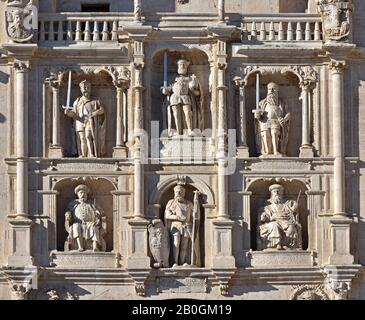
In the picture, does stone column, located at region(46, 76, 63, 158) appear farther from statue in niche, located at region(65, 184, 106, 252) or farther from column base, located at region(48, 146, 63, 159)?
statue in niche, located at region(65, 184, 106, 252)

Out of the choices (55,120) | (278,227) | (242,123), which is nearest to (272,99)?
(242,123)

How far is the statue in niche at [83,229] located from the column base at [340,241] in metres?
3.23

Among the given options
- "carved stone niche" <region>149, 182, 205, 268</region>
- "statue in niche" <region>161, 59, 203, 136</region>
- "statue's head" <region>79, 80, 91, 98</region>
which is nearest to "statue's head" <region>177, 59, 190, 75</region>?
"statue in niche" <region>161, 59, 203, 136</region>

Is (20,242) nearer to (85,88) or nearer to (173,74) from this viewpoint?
(85,88)

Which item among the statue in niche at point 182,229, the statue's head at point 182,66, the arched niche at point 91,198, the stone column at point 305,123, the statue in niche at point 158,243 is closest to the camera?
the statue in niche at point 158,243

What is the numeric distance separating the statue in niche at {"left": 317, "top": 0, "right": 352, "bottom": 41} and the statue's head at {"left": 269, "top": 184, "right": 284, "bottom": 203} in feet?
7.28

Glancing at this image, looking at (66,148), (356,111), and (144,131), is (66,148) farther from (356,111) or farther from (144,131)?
(356,111)

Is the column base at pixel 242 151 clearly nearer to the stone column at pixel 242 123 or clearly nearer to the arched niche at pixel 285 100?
the stone column at pixel 242 123

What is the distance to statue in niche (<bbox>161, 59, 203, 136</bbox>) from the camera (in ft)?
127

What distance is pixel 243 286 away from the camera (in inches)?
1510

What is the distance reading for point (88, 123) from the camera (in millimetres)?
38625

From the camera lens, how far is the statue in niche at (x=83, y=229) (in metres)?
38.4

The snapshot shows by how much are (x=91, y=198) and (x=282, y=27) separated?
3656 mm

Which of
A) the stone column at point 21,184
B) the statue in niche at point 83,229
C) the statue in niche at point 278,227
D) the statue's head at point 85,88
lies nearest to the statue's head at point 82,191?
the statue in niche at point 83,229
